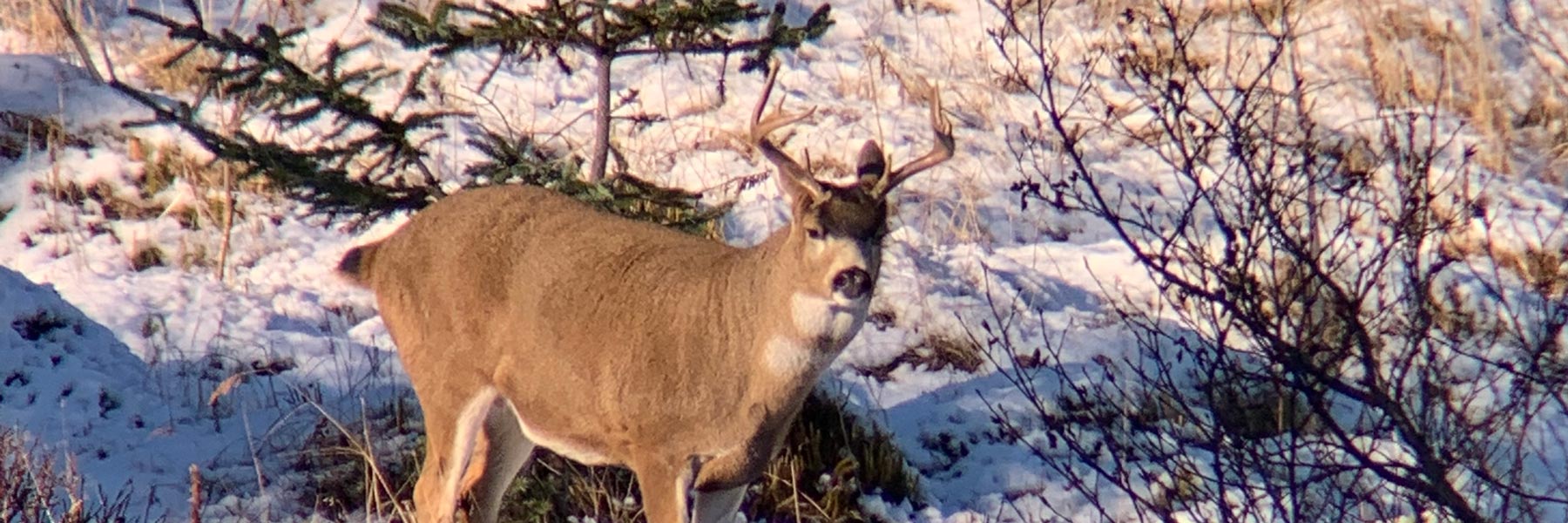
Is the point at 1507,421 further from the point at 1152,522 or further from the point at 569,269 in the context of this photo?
the point at 569,269

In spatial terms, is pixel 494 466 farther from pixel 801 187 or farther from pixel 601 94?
pixel 601 94

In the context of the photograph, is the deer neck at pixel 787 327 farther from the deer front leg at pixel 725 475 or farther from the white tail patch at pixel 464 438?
the white tail patch at pixel 464 438

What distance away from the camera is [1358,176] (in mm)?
4316

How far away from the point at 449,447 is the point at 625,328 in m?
0.78

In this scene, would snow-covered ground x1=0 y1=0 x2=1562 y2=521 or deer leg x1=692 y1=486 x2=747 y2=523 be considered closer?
deer leg x1=692 y1=486 x2=747 y2=523

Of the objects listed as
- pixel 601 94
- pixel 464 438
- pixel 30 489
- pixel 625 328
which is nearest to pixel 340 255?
pixel 601 94

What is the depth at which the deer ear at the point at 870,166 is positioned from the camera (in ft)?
15.3

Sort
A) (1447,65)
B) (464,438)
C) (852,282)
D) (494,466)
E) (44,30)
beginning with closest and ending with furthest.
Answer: (852,282) < (464,438) < (494,466) < (1447,65) < (44,30)

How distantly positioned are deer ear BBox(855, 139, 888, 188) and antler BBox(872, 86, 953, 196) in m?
0.07

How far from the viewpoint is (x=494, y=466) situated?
550 centimetres

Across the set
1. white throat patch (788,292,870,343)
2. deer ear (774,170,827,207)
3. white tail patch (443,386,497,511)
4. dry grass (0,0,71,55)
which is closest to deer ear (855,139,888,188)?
deer ear (774,170,827,207)

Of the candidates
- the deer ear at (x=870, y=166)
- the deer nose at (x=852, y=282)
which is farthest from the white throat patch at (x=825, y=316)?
the deer ear at (x=870, y=166)

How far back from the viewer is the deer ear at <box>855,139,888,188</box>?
4.66 meters

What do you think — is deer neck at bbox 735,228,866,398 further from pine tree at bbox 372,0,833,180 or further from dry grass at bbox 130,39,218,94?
dry grass at bbox 130,39,218,94
